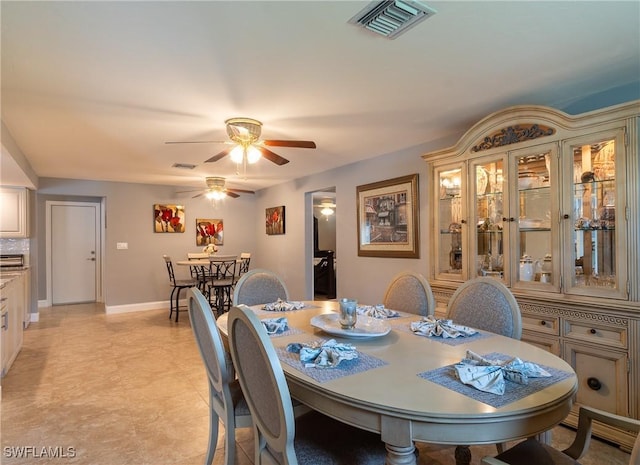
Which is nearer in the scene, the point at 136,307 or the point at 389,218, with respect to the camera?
the point at 389,218

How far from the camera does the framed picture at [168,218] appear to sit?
6.57 m

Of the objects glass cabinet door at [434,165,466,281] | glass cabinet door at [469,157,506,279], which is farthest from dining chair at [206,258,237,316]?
glass cabinet door at [469,157,506,279]

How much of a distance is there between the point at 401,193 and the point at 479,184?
45.9 inches

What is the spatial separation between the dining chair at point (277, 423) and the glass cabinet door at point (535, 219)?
1.80 metres

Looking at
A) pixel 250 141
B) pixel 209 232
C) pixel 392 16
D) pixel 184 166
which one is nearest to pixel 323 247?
pixel 209 232

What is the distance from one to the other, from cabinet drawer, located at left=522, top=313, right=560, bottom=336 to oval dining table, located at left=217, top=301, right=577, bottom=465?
3.36 feet

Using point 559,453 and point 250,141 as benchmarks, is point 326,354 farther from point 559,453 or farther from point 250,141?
point 250,141

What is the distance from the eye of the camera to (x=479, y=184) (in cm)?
298

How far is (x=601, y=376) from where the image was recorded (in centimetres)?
224

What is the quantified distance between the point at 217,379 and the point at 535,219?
2.36m

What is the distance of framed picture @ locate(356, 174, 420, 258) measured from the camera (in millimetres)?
3938

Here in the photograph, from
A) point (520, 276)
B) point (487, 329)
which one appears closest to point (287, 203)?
point (520, 276)

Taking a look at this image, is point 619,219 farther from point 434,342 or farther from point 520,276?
point 434,342

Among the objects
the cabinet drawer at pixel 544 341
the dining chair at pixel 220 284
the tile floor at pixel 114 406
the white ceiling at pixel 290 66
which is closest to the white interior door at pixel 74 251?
the tile floor at pixel 114 406
